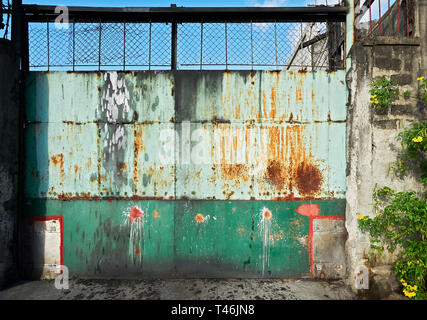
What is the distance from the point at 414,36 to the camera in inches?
113

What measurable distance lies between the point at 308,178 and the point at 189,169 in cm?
183

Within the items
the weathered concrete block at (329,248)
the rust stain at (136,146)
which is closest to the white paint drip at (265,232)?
the weathered concrete block at (329,248)

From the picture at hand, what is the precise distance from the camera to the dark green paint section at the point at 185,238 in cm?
319

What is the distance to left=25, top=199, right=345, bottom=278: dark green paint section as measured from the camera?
319 cm

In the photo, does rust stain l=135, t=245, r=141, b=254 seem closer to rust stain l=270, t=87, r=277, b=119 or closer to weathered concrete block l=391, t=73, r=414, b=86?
rust stain l=270, t=87, r=277, b=119

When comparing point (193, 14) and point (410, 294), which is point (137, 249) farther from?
point (193, 14)

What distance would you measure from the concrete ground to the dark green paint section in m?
0.13

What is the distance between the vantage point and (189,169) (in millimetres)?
3207

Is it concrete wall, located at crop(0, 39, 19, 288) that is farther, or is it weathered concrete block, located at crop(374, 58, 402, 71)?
concrete wall, located at crop(0, 39, 19, 288)

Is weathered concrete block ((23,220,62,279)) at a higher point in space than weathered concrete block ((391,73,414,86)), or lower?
lower

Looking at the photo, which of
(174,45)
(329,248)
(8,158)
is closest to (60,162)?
(8,158)

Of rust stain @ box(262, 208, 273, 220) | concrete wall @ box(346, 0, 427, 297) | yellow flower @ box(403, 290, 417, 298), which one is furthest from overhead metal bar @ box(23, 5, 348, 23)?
yellow flower @ box(403, 290, 417, 298)
